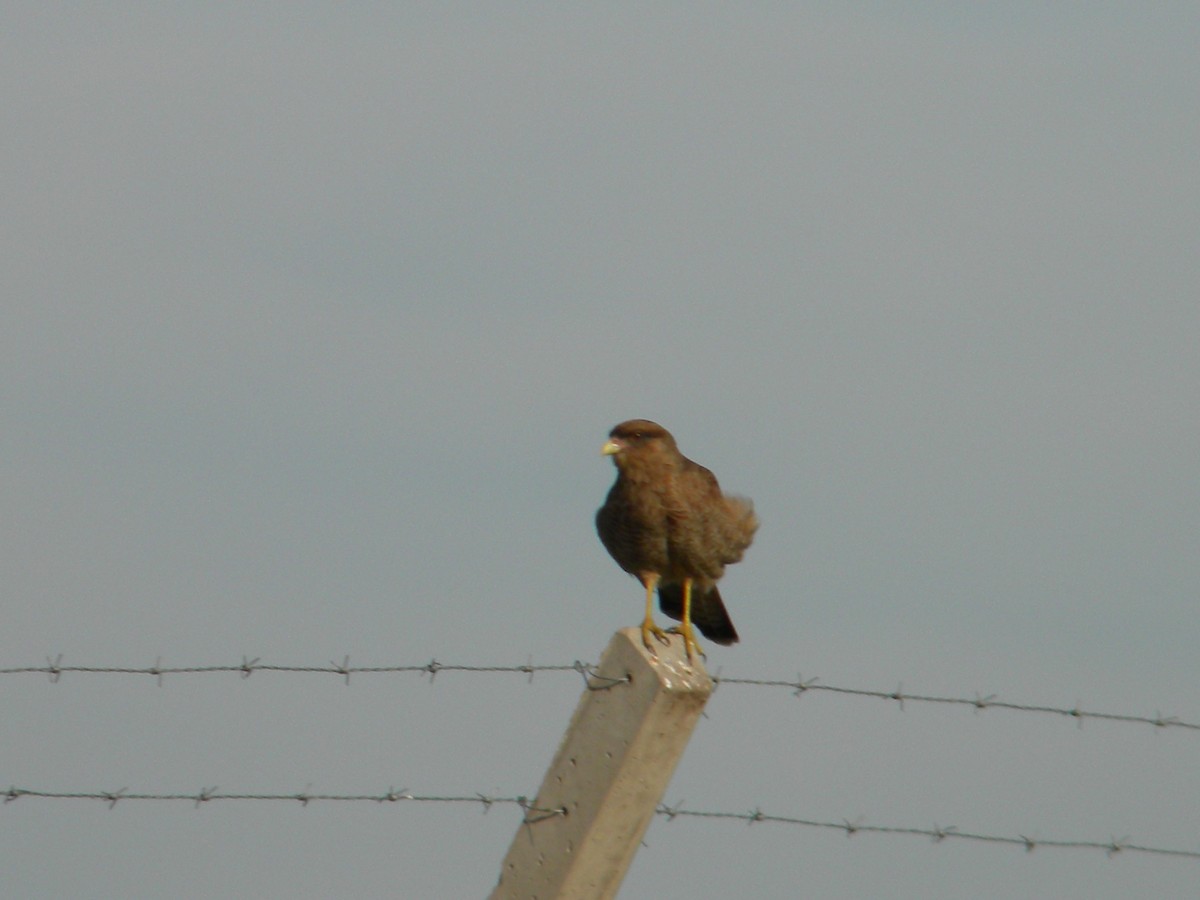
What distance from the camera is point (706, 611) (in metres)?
7.06

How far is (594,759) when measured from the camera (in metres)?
3.89

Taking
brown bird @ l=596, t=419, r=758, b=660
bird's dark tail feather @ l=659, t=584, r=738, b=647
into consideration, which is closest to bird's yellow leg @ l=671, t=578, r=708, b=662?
brown bird @ l=596, t=419, r=758, b=660

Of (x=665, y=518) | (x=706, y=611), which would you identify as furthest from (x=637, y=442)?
(x=706, y=611)

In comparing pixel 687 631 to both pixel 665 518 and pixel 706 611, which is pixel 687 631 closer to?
pixel 665 518

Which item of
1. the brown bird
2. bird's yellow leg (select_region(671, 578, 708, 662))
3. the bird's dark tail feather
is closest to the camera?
bird's yellow leg (select_region(671, 578, 708, 662))

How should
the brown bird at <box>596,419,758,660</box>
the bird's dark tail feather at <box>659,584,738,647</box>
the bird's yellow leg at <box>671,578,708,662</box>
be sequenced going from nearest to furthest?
the bird's yellow leg at <box>671,578,708,662</box> → the brown bird at <box>596,419,758,660</box> → the bird's dark tail feather at <box>659,584,738,647</box>

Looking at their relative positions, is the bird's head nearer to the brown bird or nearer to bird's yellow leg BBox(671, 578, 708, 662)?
the brown bird

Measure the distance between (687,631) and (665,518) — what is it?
34.9 inches

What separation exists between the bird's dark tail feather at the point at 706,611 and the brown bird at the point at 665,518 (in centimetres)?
7

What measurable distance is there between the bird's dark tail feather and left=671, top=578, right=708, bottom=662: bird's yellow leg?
0.99 feet

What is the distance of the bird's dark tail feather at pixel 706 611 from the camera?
6922mm

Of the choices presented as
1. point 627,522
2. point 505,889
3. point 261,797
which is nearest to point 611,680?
point 505,889

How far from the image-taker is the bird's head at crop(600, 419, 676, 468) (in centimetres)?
661

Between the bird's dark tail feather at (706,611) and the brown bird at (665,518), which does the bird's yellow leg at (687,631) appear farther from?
the bird's dark tail feather at (706,611)
